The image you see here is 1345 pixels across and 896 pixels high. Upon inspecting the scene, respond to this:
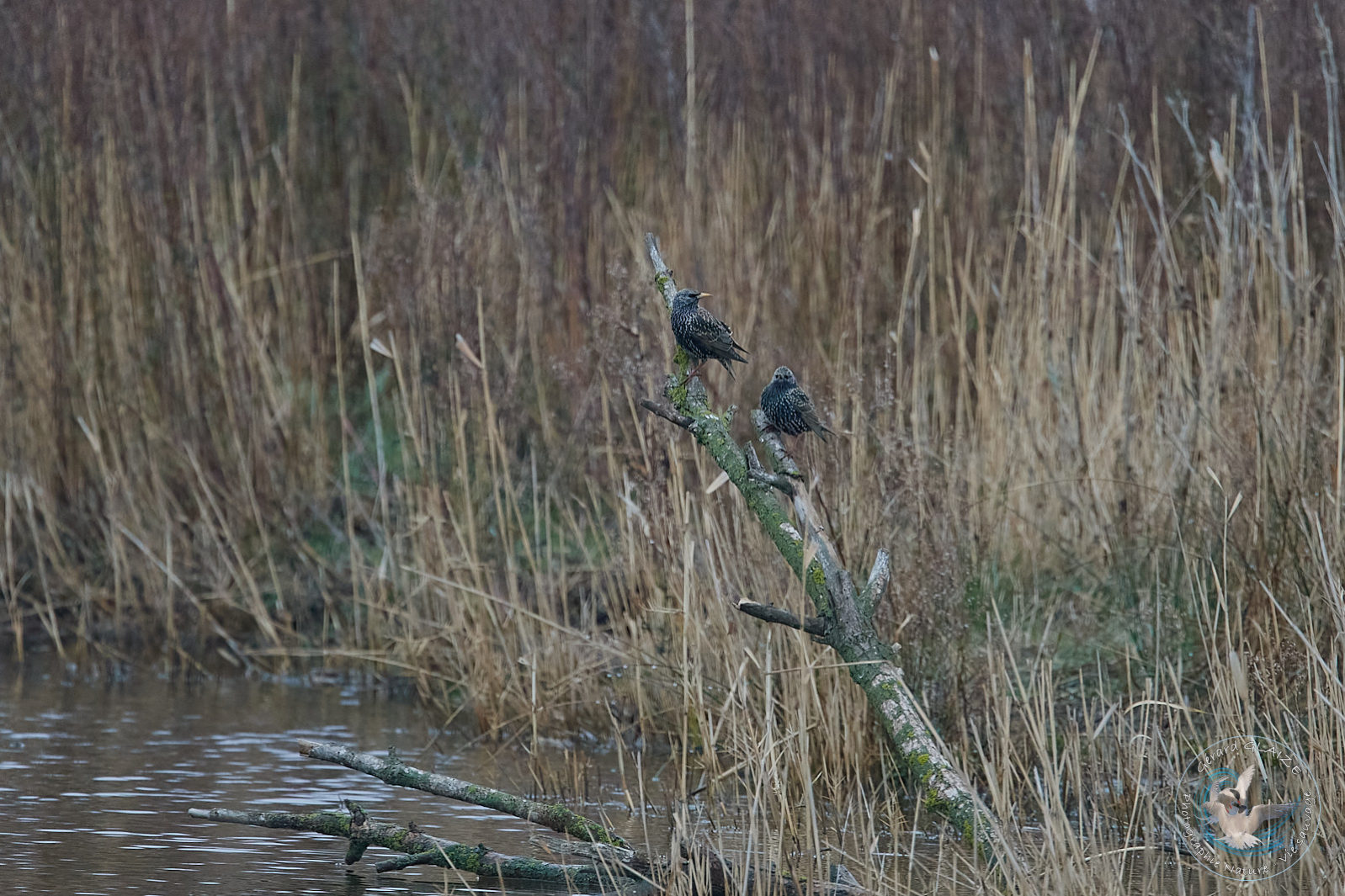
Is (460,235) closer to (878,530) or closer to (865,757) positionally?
(878,530)

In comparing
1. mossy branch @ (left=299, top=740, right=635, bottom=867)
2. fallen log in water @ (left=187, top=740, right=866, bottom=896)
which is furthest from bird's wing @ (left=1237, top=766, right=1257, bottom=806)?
mossy branch @ (left=299, top=740, right=635, bottom=867)

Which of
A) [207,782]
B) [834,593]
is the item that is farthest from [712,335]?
[207,782]

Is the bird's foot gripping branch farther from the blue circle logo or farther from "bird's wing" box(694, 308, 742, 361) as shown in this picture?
the blue circle logo

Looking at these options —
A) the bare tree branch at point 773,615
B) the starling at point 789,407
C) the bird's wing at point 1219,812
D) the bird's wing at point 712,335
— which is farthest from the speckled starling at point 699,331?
the bird's wing at point 1219,812

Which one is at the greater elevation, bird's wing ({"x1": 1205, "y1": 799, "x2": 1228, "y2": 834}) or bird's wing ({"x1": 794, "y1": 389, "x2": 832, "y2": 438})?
bird's wing ({"x1": 794, "y1": 389, "x2": 832, "y2": 438})

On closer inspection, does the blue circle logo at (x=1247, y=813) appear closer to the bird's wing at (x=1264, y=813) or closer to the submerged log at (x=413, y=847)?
the bird's wing at (x=1264, y=813)

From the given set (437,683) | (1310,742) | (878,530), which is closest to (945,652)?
(878,530)

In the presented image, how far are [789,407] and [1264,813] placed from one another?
1245 millimetres

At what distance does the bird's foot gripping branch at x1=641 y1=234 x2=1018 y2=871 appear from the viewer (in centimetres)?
358

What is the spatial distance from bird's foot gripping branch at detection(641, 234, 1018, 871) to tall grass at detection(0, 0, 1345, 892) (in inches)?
13.0

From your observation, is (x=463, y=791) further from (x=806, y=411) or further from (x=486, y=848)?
(x=806, y=411)

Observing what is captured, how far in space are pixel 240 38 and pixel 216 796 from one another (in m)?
3.72

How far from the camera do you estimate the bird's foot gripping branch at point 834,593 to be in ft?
11.7

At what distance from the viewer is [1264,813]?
137 inches
